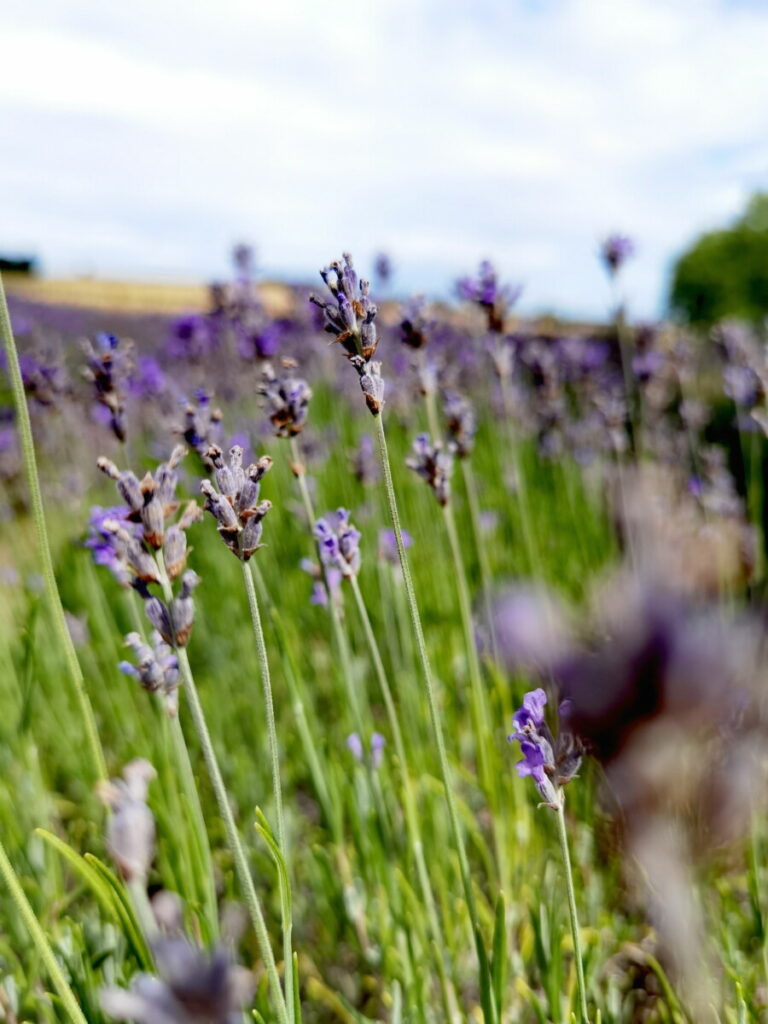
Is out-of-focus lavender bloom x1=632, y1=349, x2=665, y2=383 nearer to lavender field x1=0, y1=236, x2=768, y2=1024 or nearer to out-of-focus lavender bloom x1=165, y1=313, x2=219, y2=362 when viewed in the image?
lavender field x1=0, y1=236, x2=768, y2=1024

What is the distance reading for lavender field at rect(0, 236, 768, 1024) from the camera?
0.34 metres

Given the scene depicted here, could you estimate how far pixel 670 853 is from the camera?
1.12 feet

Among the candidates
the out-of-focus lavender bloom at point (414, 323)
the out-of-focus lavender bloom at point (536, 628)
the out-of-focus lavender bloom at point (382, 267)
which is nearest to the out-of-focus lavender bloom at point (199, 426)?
the out-of-focus lavender bloom at point (414, 323)

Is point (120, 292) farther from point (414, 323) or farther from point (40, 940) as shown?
point (40, 940)

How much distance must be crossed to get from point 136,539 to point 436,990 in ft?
4.41

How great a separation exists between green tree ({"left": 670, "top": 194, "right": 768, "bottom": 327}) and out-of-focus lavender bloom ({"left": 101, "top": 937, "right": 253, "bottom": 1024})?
17.4 metres

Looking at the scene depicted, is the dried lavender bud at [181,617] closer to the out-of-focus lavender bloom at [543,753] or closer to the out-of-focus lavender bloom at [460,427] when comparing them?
the out-of-focus lavender bloom at [543,753]

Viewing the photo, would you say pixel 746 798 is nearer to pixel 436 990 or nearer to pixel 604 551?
pixel 436 990

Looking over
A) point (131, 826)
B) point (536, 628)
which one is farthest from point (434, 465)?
point (536, 628)

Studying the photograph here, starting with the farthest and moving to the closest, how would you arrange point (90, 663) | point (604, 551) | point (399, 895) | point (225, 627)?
point (604, 551) → point (225, 627) → point (90, 663) → point (399, 895)

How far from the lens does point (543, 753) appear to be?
3.01 feet

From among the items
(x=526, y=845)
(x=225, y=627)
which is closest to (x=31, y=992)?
(x=526, y=845)

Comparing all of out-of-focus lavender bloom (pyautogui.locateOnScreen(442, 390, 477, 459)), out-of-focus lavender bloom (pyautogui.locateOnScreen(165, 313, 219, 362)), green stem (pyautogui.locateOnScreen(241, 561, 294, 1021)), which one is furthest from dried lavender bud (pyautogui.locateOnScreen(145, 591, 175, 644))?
out-of-focus lavender bloom (pyautogui.locateOnScreen(165, 313, 219, 362))

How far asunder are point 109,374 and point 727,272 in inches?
736
